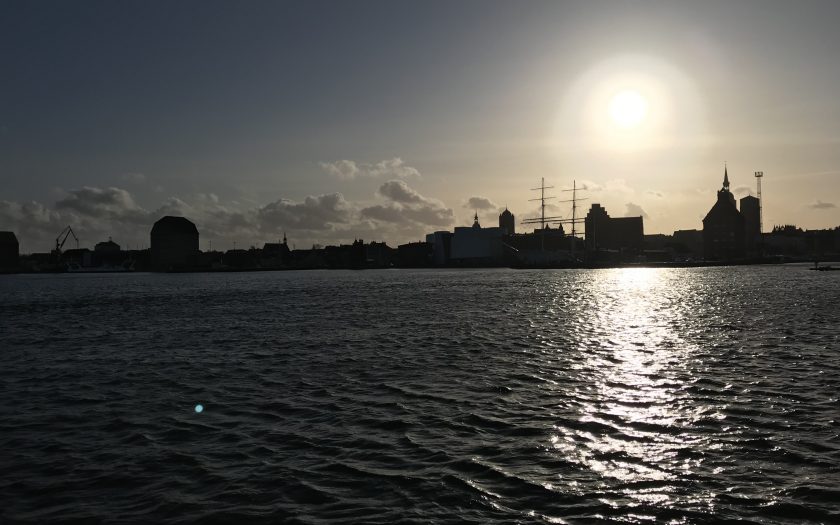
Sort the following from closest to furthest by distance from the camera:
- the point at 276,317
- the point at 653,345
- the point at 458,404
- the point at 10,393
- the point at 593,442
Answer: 1. the point at 593,442
2. the point at 458,404
3. the point at 10,393
4. the point at 653,345
5. the point at 276,317

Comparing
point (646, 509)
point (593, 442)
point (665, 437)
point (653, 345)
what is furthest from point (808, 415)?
point (653, 345)

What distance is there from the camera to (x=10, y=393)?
2605 cm

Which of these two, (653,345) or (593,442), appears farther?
(653,345)

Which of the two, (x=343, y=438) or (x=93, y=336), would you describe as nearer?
(x=343, y=438)

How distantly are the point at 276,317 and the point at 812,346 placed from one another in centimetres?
4604

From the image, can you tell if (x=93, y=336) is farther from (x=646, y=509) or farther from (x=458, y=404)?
(x=646, y=509)

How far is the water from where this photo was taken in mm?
13188

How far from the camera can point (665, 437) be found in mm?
17906

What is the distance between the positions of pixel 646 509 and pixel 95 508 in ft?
37.8

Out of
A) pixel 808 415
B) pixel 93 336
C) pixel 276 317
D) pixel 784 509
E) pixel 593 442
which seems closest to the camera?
pixel 784 509

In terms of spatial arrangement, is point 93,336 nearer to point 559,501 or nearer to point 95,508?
point 95,508

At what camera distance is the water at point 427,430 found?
43.3 feet

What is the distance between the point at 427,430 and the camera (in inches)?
748

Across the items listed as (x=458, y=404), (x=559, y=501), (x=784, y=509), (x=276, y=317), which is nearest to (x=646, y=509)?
(x=559, y=501)
